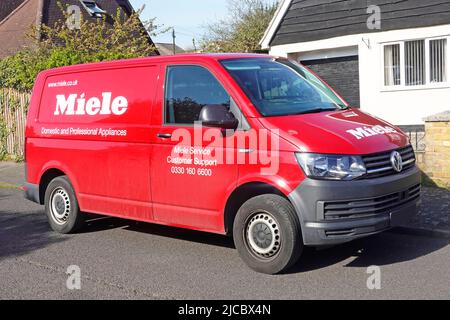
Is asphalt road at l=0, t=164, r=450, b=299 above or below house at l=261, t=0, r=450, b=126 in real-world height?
below

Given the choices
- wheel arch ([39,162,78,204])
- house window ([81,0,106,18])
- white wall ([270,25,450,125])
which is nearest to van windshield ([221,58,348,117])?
wheel arch ([39,162,78,204])

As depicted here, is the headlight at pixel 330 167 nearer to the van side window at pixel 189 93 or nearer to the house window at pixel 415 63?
the van side window at pixel 189 93

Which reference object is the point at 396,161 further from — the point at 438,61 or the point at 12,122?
the point at 12,122

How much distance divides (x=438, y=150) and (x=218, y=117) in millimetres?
4695

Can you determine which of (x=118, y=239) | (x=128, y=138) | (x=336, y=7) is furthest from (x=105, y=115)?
(x=336, y=7)

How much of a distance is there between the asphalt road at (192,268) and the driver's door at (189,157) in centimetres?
→ 50

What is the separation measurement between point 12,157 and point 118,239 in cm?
993

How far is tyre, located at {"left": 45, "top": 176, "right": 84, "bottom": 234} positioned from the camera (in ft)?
24.6

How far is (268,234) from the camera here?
218 inches

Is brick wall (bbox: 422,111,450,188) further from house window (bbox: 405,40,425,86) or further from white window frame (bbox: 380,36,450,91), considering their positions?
house window (bbox: 405,40,425,86)

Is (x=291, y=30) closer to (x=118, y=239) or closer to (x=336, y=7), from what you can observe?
(x=336, y=7)

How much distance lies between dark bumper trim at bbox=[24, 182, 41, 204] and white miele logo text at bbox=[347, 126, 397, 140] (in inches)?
175

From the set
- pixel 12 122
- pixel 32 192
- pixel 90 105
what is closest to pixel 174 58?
pixel 90 105
